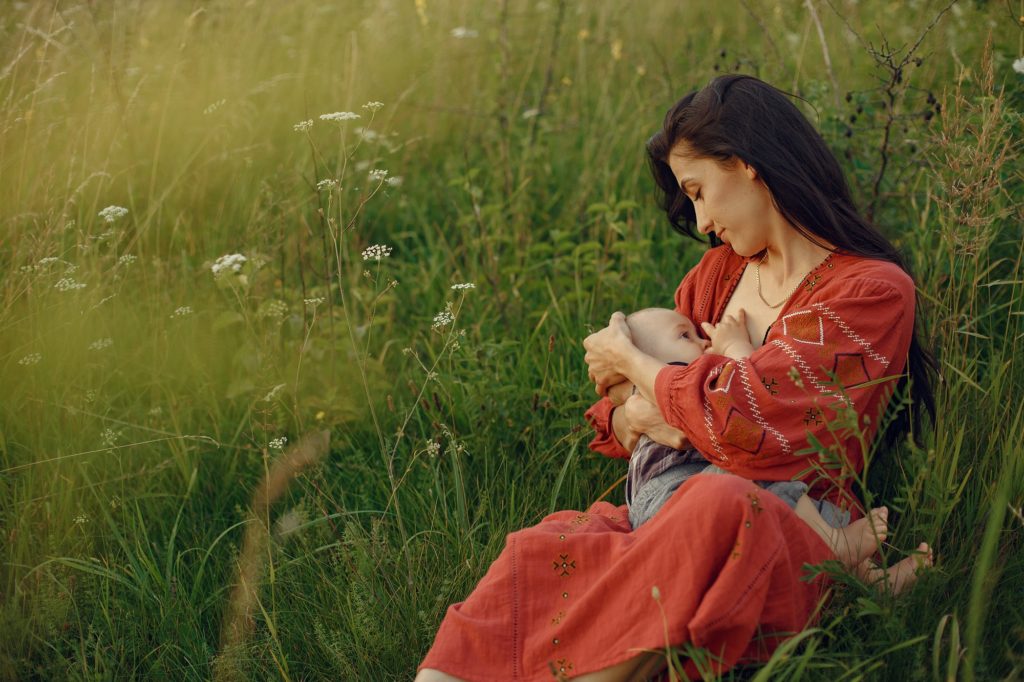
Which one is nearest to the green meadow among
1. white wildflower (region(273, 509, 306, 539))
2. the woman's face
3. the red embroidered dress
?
white wildflower (region(273, 509, 306, 539))

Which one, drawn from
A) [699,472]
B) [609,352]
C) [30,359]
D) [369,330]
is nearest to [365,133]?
[369,330]

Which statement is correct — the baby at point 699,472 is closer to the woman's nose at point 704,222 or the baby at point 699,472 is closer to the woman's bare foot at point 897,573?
the woman's bare foot at point 897,573

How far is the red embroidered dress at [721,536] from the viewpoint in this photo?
1982mm

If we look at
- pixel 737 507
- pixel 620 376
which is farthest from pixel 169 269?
pixel 737 507

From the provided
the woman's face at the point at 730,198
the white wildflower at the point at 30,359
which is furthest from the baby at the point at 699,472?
the white wildflower at the point at 30,359

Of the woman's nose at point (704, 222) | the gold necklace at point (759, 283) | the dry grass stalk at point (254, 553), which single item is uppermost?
the woman's nose at point (704, 222)

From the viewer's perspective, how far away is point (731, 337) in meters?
2.52

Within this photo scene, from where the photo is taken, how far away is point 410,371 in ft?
11.2

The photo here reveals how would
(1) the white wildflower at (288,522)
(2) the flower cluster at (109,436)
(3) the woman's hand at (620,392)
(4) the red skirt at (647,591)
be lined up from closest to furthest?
(4) the red skirt at (647,591) < (3) the woman's hand at (620,392) < (1) the white wildflower at (288,522) < (2) the flower cluster at (109,436)

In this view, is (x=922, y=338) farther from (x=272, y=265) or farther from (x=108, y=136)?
(x=108, y=136)

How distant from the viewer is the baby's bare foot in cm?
227

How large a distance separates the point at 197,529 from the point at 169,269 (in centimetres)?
111

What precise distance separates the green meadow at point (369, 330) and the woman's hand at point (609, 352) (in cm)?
31

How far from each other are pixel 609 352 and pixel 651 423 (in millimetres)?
225
